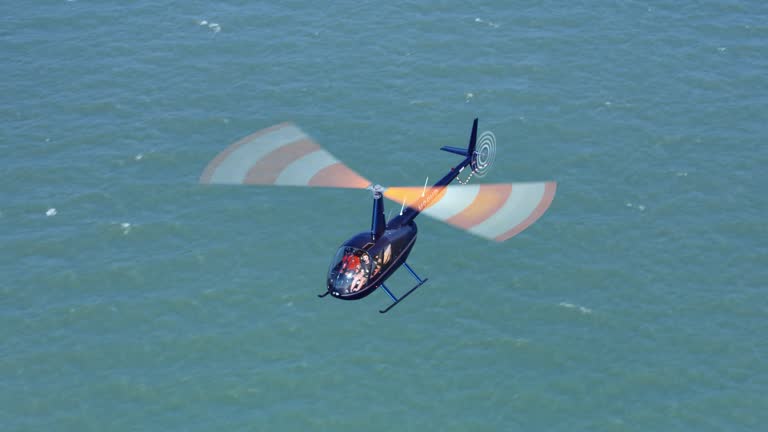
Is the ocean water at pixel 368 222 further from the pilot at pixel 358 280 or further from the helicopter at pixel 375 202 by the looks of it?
the pilot at pixel 358 280

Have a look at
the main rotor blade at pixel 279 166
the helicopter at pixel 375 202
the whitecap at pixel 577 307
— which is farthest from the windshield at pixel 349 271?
the whitecap at pixel 577 307

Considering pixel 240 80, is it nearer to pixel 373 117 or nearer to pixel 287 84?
pixel 287 84

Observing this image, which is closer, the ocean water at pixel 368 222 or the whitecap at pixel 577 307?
the ocean water at pixel 368 222

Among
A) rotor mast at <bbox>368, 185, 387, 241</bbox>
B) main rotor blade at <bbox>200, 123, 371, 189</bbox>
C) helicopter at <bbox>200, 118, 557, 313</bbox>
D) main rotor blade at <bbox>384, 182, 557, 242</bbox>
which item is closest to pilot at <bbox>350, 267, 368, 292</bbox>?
helicopter at <bbox>200, 118, 557, 313</bbox>

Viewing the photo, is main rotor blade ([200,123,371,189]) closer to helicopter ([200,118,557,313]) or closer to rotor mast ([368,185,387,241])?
helicopter ([200,118,557,313])

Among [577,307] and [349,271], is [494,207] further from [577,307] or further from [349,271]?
[577,307]

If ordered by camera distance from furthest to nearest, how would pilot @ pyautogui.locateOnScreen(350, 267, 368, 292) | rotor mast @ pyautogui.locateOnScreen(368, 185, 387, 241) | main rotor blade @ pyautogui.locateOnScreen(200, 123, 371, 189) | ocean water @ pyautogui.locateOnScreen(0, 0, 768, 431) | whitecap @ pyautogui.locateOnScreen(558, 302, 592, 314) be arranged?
whitecap @ pyautogui.locateOnScreen(558, 302, 592, 314) → ocean water @ pyautogui.locateOnScreen(0, 0, 768, 431) → main rotor blade @ pyautogui.locateOnScreen(200, 123, 371, 189) → pilot @ pyautogui.locateOnScreen(350, 267, 368, 292) → rotor mast @ pyautogui.locateOnScreen(368, 185, 387, 241)

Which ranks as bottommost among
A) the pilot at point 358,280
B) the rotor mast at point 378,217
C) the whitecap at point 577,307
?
the whitecap at point 577,307
